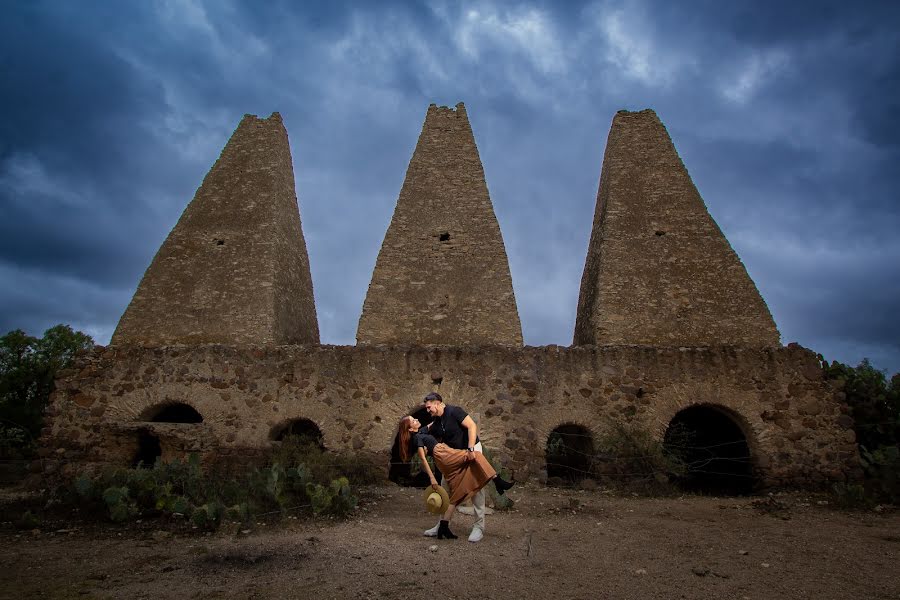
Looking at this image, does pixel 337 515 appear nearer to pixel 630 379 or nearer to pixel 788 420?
pixel 630 379

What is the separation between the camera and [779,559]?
4746mm

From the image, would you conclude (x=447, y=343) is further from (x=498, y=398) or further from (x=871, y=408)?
(x=871, y=408)

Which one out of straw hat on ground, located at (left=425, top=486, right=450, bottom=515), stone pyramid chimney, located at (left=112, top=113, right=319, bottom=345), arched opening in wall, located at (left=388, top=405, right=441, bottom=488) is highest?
stone pyramid chimney, located at (left=112, top=113, right=319, bottom=345)

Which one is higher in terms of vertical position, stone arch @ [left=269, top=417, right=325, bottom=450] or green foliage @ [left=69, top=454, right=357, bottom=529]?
stone arch @ [left=269, top=417, right=325, bottom=450]

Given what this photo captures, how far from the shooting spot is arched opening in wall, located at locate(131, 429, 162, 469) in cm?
943

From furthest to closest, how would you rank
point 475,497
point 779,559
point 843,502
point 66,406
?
point 66,406
point 843,502
point 475,497
point 779,559

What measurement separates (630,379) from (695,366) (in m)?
1.20

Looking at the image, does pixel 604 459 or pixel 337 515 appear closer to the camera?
pixel 337 515

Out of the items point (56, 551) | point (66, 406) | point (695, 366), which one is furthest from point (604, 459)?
point (66, 406)

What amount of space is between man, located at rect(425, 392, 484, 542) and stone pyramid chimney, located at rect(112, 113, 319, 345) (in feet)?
24.0

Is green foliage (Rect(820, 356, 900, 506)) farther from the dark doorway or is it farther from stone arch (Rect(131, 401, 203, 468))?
stone arch (Rect(131, 401, 203, 468))

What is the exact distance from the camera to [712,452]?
410 inches

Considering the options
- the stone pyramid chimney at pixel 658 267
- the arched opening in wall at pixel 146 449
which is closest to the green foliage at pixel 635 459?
the stone pyramid chimney at pixel 658 267

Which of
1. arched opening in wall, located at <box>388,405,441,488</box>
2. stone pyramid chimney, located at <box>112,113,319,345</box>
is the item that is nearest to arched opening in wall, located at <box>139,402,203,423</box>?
stone pyramid chimney, located at <box>112,113,319,345</box>
